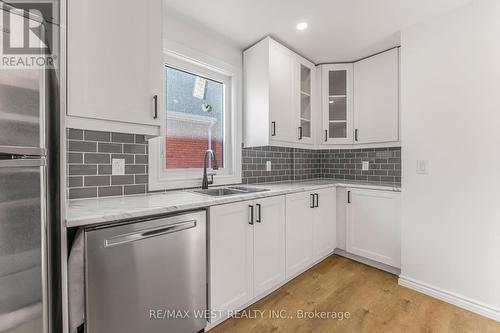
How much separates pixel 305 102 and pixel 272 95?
66 centimetres

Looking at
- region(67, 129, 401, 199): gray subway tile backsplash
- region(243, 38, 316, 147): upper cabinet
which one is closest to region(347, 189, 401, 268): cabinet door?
region(67, 129, 401, 199): gray subway tile backsplash

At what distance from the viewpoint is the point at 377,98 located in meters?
2.60

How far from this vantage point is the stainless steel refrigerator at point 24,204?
810 mm

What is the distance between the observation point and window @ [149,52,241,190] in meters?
1.97

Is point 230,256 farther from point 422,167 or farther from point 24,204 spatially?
point 422,167

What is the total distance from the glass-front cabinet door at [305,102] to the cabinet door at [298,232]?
2.65ft

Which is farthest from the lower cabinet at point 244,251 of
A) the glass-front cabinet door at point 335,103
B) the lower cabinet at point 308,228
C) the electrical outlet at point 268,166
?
the glass-front cabinet door at point 335,103

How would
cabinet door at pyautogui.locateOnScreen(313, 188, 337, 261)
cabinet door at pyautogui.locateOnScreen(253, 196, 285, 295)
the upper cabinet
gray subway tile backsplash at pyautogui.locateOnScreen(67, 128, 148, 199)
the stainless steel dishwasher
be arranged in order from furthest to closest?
cabinet door at pyautogui.locateOnScreen(313, 188, 337, 261) → the upper cabinet → cabinet door at pyautogui.locateOnScreen(253, 196, 285, 295) → gray subway tile backsplash at pyautogui.locateOnScreen(67, 128, 148, 199) → the stainless steel dishwasher

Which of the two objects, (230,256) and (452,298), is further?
(452,298)

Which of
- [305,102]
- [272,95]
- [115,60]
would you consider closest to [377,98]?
[305,102]

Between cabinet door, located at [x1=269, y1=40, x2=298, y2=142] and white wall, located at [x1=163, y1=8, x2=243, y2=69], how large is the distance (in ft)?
1.40

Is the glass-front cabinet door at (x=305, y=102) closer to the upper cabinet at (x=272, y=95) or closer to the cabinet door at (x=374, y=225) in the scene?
the upper cabinet at (x=272, y=95)

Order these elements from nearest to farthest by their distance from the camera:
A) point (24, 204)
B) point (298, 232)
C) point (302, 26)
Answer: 1. point (24, 204)
2. point (302, 26)
3. point (298, 232)

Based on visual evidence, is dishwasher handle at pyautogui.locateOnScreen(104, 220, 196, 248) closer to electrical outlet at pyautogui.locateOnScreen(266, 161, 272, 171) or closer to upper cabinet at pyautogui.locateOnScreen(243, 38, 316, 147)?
upper cabinet at pyautogui.locateOnScreen(243, 38, 316, 147)
